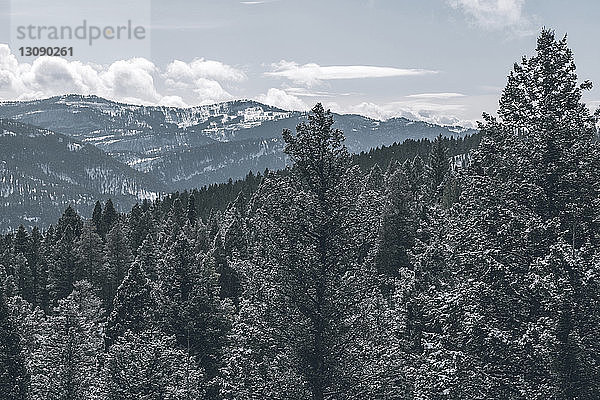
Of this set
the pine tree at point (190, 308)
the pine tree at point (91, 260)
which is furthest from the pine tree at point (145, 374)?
the pine tree at point (91, 260)

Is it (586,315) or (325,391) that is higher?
(586,315)

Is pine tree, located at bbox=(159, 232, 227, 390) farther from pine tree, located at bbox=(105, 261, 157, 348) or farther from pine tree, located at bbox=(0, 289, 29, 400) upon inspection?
pine tree, located at bbox=(0, 289, 29, 400)

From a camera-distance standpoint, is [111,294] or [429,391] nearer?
[429,391]

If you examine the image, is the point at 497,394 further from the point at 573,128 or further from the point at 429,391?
the point at 573,128

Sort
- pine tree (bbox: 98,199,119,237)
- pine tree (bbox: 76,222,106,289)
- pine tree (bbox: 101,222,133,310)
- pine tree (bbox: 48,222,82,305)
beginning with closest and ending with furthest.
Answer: pine tree (bbox: 48,222,82,305) < pine tree (bbox: 101,222,133,310) < pine tree (bbox: 76,222,106,289) < pine tree (bbox: 98,199,119,237)

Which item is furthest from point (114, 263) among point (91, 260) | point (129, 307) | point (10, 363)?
point (10, 363)

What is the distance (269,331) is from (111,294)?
58.2 m

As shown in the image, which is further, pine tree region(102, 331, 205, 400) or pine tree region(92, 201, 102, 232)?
pine tree region(92, 201, 102, 232)

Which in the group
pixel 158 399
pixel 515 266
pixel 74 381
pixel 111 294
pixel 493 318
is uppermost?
pixel 515 266

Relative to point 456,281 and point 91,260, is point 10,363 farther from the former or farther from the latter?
point 91,260

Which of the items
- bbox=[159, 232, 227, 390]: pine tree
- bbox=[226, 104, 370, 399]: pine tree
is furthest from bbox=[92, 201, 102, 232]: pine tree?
bbox=[226, 104, 370, 399]: pine tree

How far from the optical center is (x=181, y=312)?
3183 centimetres

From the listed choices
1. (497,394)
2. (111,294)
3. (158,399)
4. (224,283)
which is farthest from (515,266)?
(111,294)

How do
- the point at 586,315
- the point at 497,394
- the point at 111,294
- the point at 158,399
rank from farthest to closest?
the point at 111,294 < the point at 158,399 < the point at 497,394 < the point at 586,315
